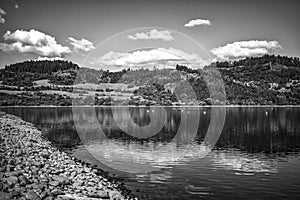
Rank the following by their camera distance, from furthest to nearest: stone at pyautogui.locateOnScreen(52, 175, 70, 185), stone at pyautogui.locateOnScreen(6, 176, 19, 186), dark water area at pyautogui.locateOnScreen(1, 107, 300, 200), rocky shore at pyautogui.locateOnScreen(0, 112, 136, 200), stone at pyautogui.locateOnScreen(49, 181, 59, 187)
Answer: dark water area at pyautogui.locateOnScreen(1, 107, 300, 200) → stone at pyautogui.locateOnScreen(52, 175, 70, 185) → stone at pyautogui.locateOnScreen(49, 181, 59, 187) → stone at pyautogui.locateOnScreen(6, 176, 19, 186) → rocky shore at pyautogui.locateOnScreen(0, 112, 136, 200)

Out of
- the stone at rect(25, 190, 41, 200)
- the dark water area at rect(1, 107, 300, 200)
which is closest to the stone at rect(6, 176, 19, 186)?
the stone at rect(25, 190, 41, 200)

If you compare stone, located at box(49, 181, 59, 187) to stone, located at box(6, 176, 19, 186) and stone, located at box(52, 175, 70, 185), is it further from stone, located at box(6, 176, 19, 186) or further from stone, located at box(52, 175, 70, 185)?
stone, located at box(6, 176, 19, 186)

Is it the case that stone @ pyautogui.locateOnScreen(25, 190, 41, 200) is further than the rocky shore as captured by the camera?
No

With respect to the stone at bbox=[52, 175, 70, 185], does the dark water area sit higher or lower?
lower

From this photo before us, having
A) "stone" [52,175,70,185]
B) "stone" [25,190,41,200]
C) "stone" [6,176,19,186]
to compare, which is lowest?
"stone" [52,175,70,185]

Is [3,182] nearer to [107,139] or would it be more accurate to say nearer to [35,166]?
[35,166]

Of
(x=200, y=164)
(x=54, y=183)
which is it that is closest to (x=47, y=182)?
(x=54, y=183)

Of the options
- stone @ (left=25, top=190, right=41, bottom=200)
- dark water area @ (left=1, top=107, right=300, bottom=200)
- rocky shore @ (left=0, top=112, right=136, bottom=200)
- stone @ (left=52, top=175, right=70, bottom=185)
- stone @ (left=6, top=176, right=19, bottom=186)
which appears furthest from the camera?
dark water area @ (left=1, top=107, right=300, bottom=200)

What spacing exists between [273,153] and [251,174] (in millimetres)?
17584

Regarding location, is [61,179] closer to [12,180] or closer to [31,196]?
[12,180]

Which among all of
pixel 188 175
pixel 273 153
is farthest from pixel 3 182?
pixel 273 153

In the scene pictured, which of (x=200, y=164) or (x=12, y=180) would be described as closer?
(x=12, y=180)

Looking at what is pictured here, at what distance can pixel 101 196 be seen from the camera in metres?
27.2

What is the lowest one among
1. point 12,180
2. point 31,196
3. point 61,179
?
point 61,179
